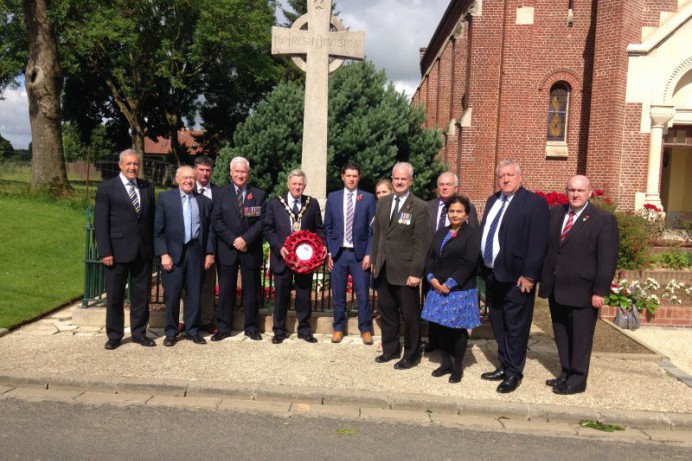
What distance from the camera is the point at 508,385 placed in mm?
5223

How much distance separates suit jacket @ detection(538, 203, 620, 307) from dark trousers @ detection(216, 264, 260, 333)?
10.5 feet

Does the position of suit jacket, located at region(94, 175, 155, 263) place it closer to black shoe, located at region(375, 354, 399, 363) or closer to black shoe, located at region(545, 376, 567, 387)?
black shoe, located at region(375, 354, 399, 363)

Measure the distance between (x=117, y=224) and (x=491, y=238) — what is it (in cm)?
388

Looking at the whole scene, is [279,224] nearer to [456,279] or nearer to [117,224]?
[117,224]

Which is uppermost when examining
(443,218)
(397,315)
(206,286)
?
(443,218)

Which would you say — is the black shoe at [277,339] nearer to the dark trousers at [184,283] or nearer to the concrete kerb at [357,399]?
the dark trousers at [184,283]

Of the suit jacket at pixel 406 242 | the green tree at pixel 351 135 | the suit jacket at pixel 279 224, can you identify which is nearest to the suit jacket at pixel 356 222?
the suit jacket at pixel 279 224

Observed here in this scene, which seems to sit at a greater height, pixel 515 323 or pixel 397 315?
pixel 515 323

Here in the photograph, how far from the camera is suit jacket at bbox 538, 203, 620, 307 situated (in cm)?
506

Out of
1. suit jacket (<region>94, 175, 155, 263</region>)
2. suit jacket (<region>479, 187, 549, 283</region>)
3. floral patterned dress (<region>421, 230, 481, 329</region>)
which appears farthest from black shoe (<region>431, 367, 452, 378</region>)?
suit jacket (<region>94, 175, 155, 263</region>)

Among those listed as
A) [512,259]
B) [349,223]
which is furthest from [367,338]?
[512,259]

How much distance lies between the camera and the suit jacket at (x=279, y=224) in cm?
648

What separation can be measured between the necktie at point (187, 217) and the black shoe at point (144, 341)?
116 centimetres

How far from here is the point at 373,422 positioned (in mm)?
4551
